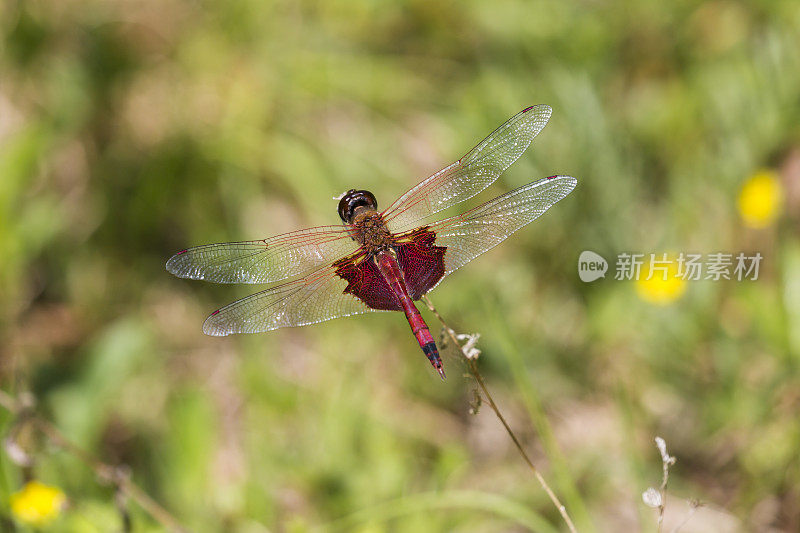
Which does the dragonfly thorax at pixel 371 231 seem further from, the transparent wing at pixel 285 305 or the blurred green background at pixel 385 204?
the blurred green background at pixel 385 204

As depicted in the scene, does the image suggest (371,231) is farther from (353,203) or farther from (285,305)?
(285,305)

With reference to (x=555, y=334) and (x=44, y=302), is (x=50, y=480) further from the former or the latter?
(x=555, y=334)

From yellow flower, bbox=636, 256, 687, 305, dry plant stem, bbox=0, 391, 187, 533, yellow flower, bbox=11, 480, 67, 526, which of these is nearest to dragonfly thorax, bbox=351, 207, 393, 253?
dry plant stem, bbox=0, 391, 187, 533

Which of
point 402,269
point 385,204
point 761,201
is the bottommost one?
point 402,269

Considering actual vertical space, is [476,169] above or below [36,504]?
above

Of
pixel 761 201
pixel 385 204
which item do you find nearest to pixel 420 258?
pixel 385 204

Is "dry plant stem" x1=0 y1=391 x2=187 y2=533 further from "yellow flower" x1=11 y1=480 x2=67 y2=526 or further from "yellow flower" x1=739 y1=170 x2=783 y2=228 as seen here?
"yellow flower" x1=739 y1=170 x2=783 y2=228
